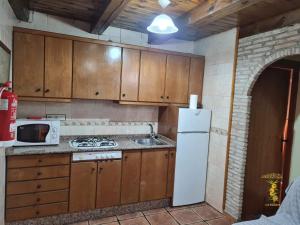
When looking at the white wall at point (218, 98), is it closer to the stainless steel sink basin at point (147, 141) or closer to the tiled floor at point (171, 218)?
the tiled floor at point (171, 218)

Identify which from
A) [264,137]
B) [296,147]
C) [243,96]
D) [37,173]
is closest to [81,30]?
[37,173]

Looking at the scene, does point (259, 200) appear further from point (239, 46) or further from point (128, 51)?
point (128, 51)

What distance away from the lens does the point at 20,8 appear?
231 cm

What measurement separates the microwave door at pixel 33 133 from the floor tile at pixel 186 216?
195cm

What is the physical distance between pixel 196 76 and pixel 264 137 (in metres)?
1.31

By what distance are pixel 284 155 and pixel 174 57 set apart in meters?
2.17

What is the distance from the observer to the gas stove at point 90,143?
2.74m

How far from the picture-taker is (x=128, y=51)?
304cm

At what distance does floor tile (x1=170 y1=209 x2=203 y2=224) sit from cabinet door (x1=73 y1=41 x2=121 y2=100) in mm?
1781

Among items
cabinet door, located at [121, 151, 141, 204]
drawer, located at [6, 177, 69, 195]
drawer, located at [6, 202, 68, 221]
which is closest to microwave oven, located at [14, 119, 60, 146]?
drawer, located at [6, 177, 69, 195]

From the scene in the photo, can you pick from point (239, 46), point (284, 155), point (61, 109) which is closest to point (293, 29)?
point (239, 46)

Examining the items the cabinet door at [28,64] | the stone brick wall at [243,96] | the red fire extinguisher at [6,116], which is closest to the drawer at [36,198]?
the cabinet door at [28,64]

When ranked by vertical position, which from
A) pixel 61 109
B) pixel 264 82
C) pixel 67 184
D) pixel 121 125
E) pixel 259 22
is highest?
pixel 259 22

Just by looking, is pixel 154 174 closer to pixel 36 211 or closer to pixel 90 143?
pixel 90 143
